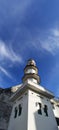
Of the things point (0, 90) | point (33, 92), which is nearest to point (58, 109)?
point (33, 92)

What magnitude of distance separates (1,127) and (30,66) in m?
16.0

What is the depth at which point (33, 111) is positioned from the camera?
61.1ft

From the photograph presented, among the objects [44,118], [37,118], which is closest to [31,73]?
[44,118]

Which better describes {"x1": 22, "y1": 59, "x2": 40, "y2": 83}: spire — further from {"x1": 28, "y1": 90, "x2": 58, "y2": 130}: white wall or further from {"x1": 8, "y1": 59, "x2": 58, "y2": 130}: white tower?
{"x1": 28, "y1": 90, "x2": 58, "y2": 130}: white wall

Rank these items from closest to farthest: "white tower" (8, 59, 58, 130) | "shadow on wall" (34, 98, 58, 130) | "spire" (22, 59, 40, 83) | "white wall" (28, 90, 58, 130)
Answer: "white wall" (28, 90, 58, 130)
"white tower" (8, 59, 58, 130)
"shadow on wall" (34, 98, 58, 130)
"spire" (22, 59, 40, 83)

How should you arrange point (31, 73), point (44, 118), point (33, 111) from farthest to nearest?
point (31, 73)
point (44, 118)
point (33, 111)

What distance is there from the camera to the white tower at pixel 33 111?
677 inches

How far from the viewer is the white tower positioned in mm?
17203

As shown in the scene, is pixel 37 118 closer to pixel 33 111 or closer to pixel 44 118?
pixel 33 111

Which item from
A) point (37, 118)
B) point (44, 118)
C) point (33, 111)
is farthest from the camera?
point (44, 118)

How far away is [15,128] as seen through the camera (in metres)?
18.3

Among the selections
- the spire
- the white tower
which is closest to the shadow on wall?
the white tower

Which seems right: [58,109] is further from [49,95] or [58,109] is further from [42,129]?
[42,129]

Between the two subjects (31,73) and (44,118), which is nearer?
(44,118)
